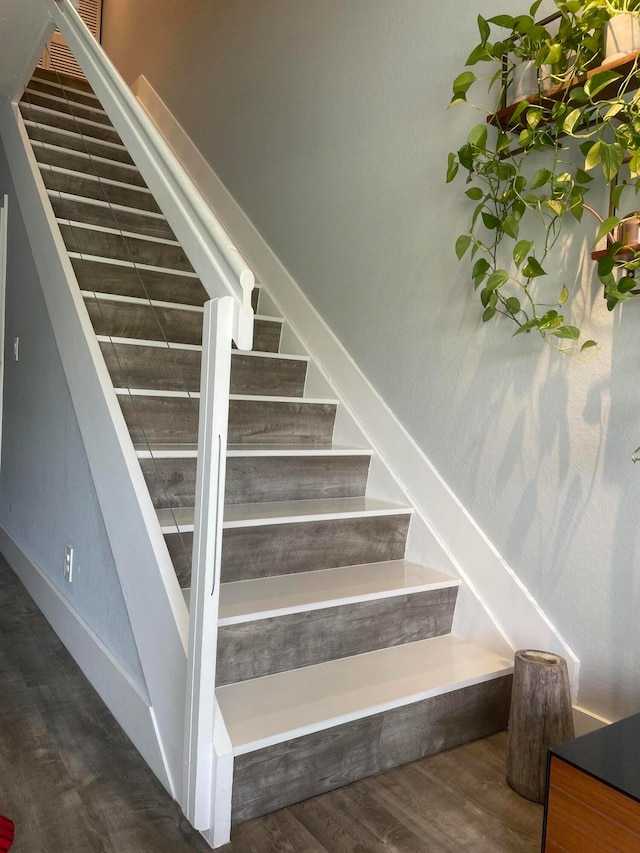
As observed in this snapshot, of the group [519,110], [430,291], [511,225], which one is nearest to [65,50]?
[430,291]

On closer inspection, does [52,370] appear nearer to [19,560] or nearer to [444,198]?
[19,560]

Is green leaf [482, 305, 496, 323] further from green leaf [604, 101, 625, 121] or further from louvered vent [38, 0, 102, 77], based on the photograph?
louvered vent [38, 0, 102, 77]

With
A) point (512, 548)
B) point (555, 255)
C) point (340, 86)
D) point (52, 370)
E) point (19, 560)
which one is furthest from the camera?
point (19, 560)

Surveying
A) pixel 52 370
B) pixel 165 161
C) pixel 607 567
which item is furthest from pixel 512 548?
pixel 52 370

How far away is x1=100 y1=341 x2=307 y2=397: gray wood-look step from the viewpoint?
1.98 meters

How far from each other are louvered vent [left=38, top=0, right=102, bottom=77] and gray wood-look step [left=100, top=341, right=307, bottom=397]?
1203mm

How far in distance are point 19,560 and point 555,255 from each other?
101 inches

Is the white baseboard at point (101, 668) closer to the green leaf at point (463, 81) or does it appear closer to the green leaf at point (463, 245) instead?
the green leaf at point (463, 245)

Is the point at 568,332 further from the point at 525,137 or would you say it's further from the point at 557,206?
the point at 525,137

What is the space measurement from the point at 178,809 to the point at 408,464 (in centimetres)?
131

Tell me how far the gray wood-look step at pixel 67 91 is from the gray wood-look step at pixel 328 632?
342 cm

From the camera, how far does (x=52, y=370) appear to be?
2613mm

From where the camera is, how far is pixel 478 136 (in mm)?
1891

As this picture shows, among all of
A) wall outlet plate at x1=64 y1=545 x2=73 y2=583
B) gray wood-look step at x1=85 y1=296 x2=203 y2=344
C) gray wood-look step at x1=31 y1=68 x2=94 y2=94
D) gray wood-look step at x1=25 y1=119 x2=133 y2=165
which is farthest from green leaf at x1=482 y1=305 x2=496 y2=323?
gray wood-look step at x1=31 y1=68 x2=94 y2=94
